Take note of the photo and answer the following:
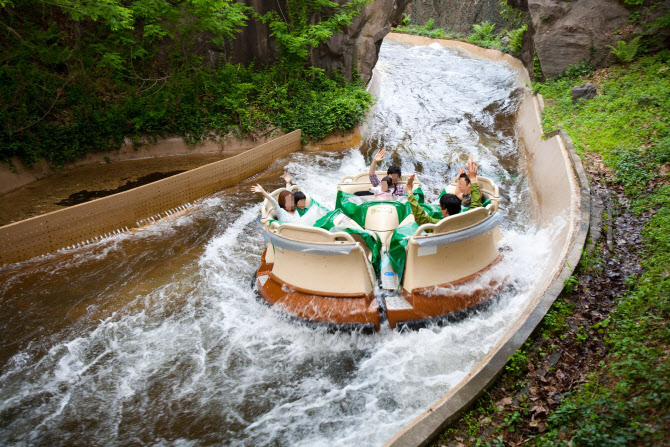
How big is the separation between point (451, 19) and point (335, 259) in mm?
32768

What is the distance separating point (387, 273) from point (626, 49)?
10.2 m

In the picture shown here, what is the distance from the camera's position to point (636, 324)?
3.27 meters

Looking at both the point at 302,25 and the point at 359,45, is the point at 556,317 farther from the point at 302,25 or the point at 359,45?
the point at 359,45

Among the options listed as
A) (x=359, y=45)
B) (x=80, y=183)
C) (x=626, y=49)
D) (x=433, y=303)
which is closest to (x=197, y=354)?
(x=433, y=303)

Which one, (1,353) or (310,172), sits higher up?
(310,172)

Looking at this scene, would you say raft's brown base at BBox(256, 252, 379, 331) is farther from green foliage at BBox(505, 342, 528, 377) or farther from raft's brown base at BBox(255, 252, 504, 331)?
green foliage at BBox(505, 342, 528, 377)

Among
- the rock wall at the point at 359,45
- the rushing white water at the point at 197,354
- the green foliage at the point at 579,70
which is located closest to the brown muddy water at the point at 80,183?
the rushing white water at the point at 197,354

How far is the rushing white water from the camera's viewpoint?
3.54 meters

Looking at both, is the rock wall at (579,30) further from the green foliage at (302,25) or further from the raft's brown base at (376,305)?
the raft's brown base at (376,305)

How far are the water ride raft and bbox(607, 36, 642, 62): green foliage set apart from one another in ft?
29.0

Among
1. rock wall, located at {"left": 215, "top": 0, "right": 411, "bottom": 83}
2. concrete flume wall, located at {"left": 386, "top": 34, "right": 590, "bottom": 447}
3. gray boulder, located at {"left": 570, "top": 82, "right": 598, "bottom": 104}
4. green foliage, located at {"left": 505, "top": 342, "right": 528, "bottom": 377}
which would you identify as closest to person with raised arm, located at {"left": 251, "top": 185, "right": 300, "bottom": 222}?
concrete flume wall, located at {"left": 386, "top": 34, "right": 590, "bottom": 447}

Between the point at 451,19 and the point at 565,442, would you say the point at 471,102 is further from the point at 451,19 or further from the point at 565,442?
the point at 451,19

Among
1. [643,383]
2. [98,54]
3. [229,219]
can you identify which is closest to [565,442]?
[643,383]

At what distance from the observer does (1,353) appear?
172 inches
